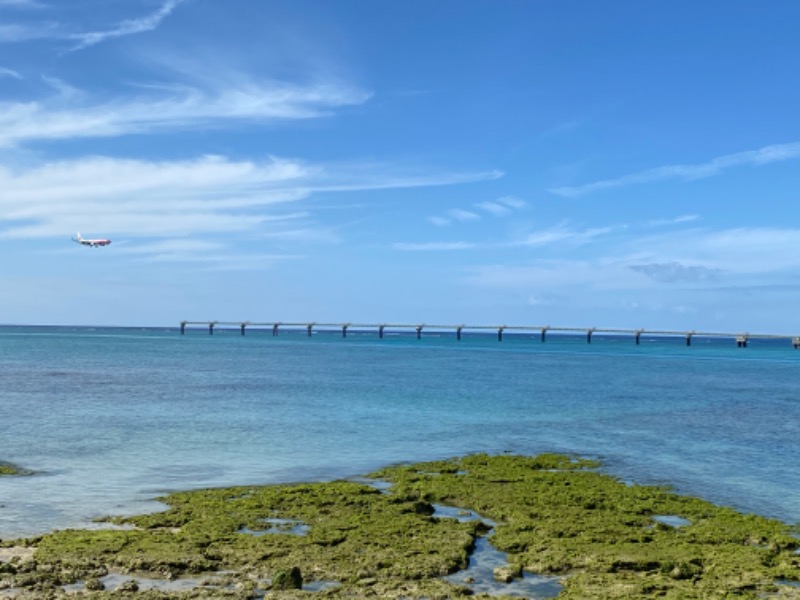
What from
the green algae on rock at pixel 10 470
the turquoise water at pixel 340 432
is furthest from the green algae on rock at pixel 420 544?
the green algae on rock at pixel 10 470

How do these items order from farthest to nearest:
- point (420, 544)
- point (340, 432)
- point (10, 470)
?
1. point (340, 432)
2. point (10, 470)
3. point (420, 544)

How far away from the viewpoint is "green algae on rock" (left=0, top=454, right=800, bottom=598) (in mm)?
16047

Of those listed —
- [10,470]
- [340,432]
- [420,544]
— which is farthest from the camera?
[340,432]

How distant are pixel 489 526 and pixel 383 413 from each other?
27.1 metres

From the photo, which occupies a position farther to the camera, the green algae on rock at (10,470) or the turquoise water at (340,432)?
the green algae on rock at (10,470)

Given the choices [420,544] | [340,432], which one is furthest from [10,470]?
[420,544]

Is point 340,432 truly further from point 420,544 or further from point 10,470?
point 420,544

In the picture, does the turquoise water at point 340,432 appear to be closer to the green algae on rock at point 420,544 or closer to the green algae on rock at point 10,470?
the green algae on rock at point 10,470

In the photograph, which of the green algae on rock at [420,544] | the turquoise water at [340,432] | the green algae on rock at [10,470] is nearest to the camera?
the green algae on rock at [420,544]

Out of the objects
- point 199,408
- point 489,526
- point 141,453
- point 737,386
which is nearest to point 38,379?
point 199,408

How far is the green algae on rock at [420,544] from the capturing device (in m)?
16.0

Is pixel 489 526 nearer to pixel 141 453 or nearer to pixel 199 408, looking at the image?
pixel 141 453

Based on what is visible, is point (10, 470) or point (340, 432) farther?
point (340, 432)

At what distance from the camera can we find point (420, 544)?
18828mm
